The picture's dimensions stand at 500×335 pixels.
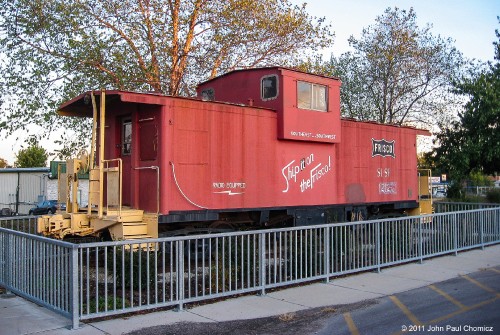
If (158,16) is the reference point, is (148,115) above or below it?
below

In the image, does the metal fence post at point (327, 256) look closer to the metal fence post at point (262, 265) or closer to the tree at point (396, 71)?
the metal fence post at point (262, 265)

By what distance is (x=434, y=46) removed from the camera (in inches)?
1052

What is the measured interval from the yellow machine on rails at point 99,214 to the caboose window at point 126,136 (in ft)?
2.02

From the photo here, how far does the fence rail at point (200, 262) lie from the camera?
6.64m

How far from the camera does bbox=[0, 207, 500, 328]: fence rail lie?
21.8ft

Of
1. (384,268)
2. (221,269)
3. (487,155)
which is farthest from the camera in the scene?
(487,155)

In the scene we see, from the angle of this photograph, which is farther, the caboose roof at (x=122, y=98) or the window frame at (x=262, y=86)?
the window frame at (x=262, y=86)

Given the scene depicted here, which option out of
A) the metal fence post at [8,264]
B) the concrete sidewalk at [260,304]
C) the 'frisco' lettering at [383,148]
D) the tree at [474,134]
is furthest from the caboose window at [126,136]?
the tree at [474,134]

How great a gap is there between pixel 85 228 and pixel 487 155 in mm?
18602

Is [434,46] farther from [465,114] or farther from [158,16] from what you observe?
[158,16]

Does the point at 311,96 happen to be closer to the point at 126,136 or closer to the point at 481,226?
the point at 126,136

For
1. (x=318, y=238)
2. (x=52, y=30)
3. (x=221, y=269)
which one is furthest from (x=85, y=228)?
(x=52, y=30)

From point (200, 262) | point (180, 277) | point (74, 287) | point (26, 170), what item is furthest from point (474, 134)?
point (26, 170)

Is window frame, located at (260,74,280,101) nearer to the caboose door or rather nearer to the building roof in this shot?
the caboose door
